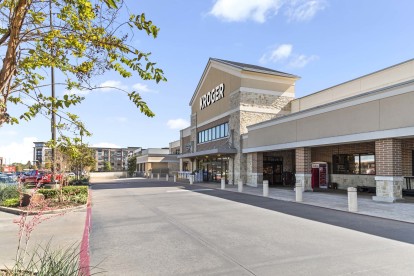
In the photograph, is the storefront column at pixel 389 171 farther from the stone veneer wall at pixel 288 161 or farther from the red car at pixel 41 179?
the red car at pixel 41 179

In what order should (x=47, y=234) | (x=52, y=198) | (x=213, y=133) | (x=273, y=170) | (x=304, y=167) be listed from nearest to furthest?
(x=47, y=234) → (x=52, y=198) → (x=304, y=167) → (x=273, y=170) → (x=213, y=133)

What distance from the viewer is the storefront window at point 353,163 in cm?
2172

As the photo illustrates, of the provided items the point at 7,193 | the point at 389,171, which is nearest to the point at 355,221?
the point at 389,171

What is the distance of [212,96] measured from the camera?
3719cm

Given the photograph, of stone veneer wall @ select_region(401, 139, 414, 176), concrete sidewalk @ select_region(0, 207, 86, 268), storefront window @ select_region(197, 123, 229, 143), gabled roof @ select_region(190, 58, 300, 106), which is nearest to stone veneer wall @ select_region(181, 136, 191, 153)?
gabled roof @ select_region(190, 58, 300, 106)

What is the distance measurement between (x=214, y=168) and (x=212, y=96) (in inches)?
322

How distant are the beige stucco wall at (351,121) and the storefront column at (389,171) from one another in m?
0.94

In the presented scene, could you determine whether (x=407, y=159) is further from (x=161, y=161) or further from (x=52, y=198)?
(x=161, y=161)

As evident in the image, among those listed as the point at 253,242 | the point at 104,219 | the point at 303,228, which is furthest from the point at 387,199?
the point at 104,219

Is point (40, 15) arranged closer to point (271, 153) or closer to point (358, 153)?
point (358, 153)

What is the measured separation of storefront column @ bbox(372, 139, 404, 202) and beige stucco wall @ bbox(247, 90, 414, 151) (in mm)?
943

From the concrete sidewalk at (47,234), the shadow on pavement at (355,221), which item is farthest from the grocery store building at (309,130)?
the concrete sidewalk at (47,234)

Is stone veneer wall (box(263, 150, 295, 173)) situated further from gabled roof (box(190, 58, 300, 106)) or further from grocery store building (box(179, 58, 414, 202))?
gabled roof (box(190, 58, 300, 106))

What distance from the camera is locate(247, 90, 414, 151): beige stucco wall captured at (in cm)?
1470
